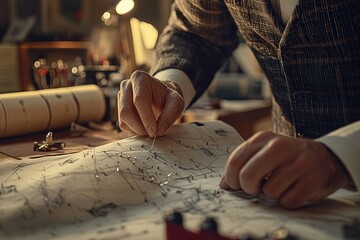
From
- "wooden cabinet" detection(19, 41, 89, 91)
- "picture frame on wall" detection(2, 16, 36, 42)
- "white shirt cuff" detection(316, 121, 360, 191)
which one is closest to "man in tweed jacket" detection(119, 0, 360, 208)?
"white shirt cuff" detection(316, 121, 360, 191)

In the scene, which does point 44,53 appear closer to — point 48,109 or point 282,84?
point 48,109

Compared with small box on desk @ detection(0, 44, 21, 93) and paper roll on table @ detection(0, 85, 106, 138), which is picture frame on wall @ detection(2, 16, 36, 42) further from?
paper roll on table @ detection(0, 85, 106, 138)

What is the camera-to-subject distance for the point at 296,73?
A: 917mm

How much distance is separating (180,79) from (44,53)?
1709 millimetres

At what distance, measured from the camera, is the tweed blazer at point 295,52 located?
85cm

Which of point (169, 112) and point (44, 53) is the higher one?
point (169, 112)

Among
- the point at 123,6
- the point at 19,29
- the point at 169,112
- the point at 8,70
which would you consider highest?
the point at 123,6

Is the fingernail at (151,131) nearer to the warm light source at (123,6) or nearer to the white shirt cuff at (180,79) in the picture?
the white shirt cuff at (180,79)

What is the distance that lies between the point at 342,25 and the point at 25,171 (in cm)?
52

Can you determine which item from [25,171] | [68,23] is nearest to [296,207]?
[25,171]

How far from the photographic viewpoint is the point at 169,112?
86 cm

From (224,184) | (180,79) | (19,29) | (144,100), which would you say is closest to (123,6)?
(180,79)

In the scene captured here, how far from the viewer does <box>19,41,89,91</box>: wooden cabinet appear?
8.32 ft

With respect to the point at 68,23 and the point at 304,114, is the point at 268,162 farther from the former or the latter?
the point at 68,23
